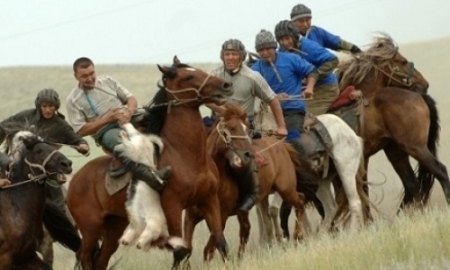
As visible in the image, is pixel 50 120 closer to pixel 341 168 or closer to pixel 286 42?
pixel 286 42

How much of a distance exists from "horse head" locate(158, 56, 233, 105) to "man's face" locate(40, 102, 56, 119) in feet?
5.83

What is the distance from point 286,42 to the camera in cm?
1652

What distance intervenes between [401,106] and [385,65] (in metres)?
0.80

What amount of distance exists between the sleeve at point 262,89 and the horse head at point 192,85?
6.41ft

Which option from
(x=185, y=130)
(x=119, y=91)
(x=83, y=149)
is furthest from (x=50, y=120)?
(x=185, y=130)

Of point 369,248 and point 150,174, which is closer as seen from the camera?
point 369,248

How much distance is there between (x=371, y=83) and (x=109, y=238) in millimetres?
5432

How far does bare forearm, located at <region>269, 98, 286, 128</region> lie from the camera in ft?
48.9

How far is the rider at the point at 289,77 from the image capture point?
52.3 ft

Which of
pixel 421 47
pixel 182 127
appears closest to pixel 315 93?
pixel 182 127

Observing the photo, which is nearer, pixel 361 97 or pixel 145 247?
pixel 145 247

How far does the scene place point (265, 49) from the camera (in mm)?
15711

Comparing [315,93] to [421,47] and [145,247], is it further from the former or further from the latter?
[421,47]

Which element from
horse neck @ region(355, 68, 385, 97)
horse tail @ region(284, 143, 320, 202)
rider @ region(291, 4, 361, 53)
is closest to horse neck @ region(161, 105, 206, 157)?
horse tail @ region(284, 143, 320, 202)
